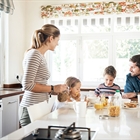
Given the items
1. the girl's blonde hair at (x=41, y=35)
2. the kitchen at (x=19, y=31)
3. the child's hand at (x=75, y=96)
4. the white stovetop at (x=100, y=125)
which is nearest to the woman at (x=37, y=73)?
the girl's blonde hair at (x=41, y=35)

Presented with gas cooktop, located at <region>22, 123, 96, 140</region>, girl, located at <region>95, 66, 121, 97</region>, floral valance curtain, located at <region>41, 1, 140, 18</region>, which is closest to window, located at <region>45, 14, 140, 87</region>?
floral valance curtain, located at <region>41, 1, 140, 18</region>

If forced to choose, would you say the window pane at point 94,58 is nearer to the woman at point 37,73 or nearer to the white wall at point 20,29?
the white wall at point 20,29

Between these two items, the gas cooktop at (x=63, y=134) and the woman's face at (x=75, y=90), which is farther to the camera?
the woman's face at (x=75, y=90)

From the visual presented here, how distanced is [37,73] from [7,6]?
7.36ft

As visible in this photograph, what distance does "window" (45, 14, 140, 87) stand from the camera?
4.36 meters

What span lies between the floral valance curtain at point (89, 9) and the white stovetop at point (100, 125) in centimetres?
279

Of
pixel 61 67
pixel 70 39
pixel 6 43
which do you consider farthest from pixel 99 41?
pixel 6 43

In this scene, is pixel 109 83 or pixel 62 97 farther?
pixel 109 83

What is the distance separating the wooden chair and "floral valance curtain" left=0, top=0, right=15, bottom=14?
2120 mm

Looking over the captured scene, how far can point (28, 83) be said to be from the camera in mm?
1909

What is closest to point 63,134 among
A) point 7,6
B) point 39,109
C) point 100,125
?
point 100,125

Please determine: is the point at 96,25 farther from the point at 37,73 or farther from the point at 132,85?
the point at 37,73

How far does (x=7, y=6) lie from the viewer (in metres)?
3.92

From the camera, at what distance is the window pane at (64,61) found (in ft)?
15.1
